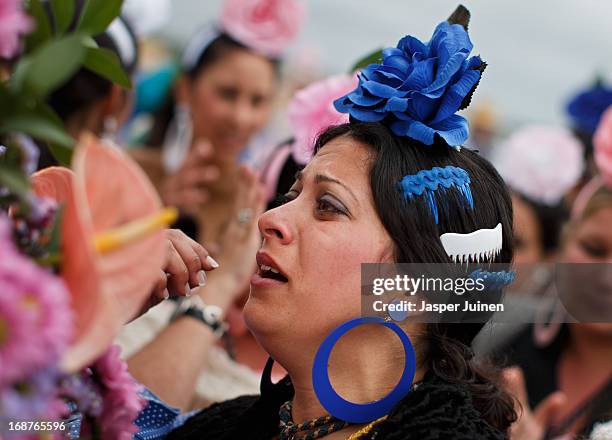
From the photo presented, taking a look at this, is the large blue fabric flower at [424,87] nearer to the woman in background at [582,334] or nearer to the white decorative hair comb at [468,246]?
the white decorative hair comb at [468,246]

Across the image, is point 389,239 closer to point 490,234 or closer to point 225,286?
point 490,234

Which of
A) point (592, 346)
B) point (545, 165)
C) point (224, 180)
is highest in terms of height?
point (545, 165)

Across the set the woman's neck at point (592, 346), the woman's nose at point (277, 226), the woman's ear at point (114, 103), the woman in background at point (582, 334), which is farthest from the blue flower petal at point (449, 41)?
the woman's neck at point (592, 346)

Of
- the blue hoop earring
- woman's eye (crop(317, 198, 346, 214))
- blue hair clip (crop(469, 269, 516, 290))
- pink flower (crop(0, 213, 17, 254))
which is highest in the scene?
pink flower (crop(0, 213, 17, 254))

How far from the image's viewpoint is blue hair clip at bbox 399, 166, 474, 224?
1.64 meters

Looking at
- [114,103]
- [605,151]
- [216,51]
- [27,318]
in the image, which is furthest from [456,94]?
[216,51]

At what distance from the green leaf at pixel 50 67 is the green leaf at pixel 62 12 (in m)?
0.23

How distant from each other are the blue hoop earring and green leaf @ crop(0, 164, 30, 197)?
2.70ft

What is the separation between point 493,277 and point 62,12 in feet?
3.43

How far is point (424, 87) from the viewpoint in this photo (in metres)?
1.67

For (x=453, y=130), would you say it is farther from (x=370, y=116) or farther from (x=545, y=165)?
(x=545, y=165)

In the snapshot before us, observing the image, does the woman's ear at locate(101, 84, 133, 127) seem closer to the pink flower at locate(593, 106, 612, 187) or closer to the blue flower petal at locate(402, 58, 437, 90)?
the blue flower petal at locate(402, 58, 437, 90)

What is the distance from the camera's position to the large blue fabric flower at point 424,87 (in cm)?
164

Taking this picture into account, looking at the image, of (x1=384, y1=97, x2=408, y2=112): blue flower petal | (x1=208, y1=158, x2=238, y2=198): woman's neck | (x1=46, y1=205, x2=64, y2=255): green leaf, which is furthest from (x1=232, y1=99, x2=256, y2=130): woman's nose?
(x1=46, y1=205, x2=64, y2=255): green leaf
